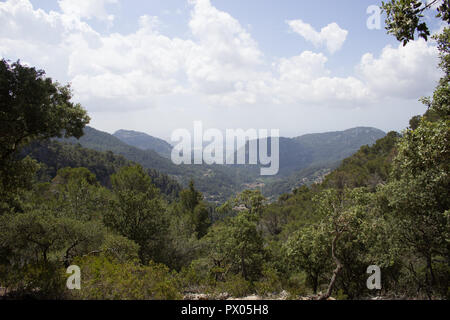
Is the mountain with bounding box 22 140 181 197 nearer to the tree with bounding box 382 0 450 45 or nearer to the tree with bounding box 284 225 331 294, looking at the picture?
the tree with bounding box 284 225 331 294

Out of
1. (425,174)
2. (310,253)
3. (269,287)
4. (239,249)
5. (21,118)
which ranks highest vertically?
(21,118)

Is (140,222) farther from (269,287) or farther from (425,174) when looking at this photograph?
(425,174)

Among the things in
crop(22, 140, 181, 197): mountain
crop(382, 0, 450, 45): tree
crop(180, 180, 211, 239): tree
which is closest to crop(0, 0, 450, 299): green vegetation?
crop(382, 0, 450, 45): tree

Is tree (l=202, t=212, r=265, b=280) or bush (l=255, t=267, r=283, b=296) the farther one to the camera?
tree (l=202, t=212, r=265, b=280)

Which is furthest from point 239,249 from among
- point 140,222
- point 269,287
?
point 140,222

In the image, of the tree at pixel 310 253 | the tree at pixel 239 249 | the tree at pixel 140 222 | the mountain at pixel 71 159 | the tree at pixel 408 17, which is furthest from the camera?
the mountain at pixel 71 159

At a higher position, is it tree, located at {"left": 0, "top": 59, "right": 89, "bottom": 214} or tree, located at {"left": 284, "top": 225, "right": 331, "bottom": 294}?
tree, located at {"left": 0, "top": 59, "right": 89, "bottom": 214}

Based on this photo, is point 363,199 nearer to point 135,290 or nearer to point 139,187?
point 135,290

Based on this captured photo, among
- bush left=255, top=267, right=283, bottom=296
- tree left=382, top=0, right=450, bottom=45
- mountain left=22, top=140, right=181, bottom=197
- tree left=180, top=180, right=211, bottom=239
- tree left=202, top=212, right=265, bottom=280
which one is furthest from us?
mountain left=22, top=140, right=181, bottom=197

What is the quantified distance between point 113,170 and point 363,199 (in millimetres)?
112737

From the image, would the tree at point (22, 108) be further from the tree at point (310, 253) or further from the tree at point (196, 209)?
the tree at point (196, 209)

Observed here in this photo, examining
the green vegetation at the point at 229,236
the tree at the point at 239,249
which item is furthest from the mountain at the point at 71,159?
the tree at the point at 239,249

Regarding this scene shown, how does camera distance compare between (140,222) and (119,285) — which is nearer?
(119,285)

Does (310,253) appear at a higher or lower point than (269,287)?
higher
